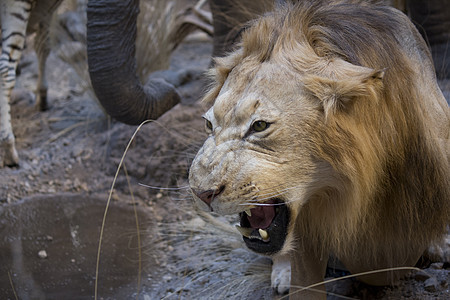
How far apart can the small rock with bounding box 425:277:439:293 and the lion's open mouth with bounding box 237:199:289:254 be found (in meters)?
1.14

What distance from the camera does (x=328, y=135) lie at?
6.79 feet

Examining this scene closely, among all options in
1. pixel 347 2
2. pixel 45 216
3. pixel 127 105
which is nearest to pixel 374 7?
pixel 347 2

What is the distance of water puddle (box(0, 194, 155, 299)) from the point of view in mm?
3412

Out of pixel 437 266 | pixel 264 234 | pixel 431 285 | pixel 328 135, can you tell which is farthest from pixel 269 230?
pixel 437 266

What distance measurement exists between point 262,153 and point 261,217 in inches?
10.8

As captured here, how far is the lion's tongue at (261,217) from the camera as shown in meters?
2.18

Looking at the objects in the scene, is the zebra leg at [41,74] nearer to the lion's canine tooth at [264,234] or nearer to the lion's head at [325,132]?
the lion's head at [325,132]

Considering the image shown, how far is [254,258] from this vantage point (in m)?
3.61

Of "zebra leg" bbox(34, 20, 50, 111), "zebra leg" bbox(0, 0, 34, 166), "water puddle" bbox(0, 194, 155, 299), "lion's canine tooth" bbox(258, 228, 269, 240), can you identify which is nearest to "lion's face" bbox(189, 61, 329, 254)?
"lion's canine tooth" bbox(258, 228, 269, 240)

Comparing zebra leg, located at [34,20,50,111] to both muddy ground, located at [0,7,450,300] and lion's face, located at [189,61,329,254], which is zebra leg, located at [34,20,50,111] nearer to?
muddy ground, located at [0,7,450,300]

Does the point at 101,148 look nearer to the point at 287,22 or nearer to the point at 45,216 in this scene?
the point at 45,216

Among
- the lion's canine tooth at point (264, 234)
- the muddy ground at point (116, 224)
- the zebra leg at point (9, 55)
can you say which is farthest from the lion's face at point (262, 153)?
the zebra leg at point (9, 55)

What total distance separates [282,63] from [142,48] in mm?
3453

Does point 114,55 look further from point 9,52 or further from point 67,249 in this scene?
point 9,52
